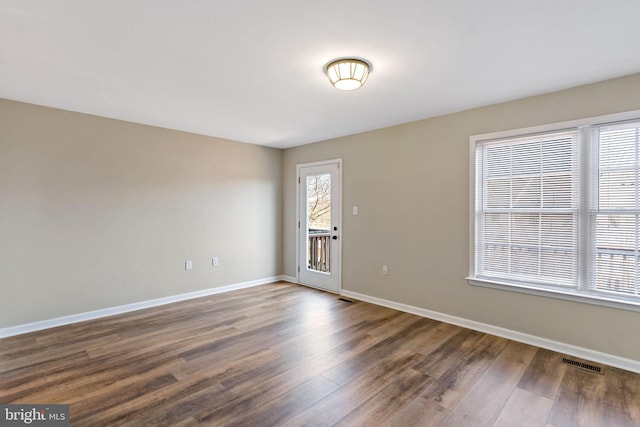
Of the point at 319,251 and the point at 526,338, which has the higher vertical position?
the point at 319,251

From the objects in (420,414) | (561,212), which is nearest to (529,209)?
(561,212)

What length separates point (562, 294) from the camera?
2887 millimetres

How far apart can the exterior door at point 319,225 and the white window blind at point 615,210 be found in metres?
3.02

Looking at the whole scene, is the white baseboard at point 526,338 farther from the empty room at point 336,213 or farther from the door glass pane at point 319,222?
the door glass pane at point 319,222

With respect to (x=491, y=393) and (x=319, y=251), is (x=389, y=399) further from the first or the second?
(x=319, y=251)

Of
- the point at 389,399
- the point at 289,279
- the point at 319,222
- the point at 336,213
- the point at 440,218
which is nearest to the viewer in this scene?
the point at 389,399

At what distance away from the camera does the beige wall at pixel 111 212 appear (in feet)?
10.8

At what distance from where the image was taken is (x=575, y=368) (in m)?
2.60

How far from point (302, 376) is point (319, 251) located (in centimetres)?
287

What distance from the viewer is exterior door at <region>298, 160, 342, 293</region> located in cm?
491

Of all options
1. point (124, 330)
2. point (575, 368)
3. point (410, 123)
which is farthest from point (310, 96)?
point (575, 368)

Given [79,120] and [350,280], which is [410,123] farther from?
[79,120]

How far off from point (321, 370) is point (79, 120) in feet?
12.8

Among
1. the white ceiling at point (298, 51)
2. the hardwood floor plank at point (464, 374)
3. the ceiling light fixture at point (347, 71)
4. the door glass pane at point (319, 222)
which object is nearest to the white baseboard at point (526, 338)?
the hardwood floor plank at point (464, 374)
